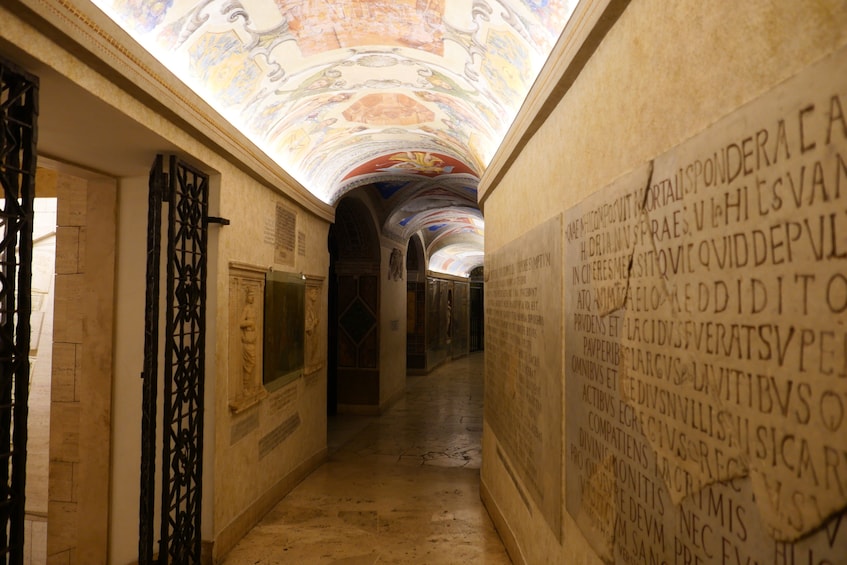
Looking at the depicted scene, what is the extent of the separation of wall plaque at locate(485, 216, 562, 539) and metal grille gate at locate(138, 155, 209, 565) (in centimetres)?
276

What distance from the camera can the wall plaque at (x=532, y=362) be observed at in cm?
339

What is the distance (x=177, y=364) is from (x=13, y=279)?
1910 mm

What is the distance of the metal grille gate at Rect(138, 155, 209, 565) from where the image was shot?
4203 millimetres

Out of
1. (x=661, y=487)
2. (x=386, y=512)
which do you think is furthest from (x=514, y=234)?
(x=386, y=512)

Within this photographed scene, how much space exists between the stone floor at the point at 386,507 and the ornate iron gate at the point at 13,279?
2745mm

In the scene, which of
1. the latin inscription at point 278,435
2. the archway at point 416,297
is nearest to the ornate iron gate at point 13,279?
the latin inscription at point 278,435

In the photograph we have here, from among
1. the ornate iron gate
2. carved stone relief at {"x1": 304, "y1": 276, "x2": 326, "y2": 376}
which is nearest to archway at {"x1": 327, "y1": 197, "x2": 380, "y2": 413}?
carved stone relief at {"x1": 304, "y1": 276, "x2": 326, "y2": 376}

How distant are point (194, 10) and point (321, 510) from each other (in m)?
5.30

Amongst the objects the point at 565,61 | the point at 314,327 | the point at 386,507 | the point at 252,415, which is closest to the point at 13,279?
the point at 565,61

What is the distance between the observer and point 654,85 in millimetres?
2105

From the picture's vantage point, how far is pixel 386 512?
21.1 ft

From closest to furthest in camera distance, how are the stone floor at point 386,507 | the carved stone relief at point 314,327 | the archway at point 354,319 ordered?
the stone floor at point 386,507 → the carved stone relief at point 314,327 → the archway at point 354,319

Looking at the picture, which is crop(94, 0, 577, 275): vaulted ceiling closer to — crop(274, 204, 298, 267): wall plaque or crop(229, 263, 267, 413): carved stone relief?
crop(274, 204, 298, 267): wall plaque

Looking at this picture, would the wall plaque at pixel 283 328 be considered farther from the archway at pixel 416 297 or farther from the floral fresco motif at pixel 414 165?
the archway at pixel 416 297
